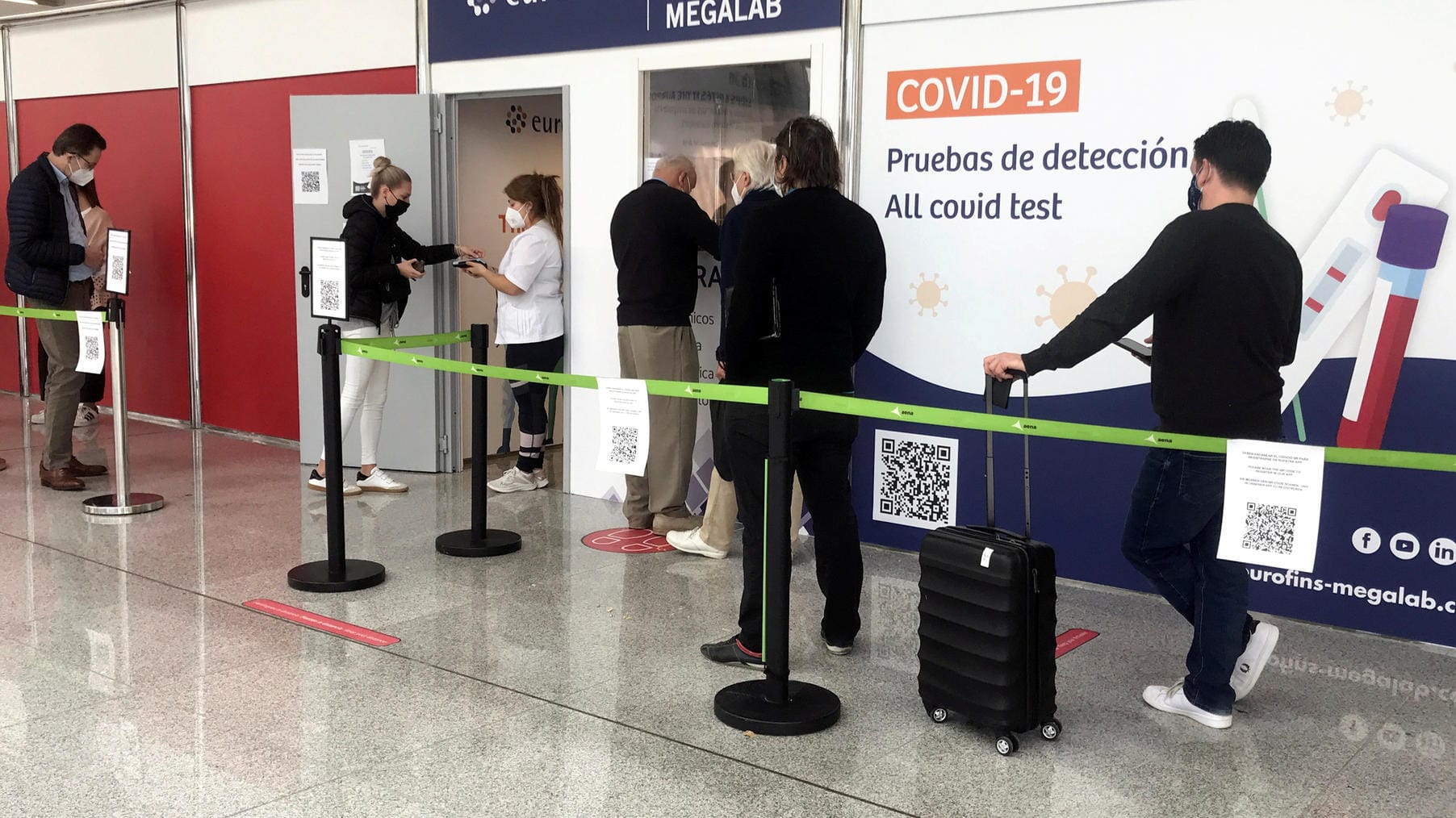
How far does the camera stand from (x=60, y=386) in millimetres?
6309

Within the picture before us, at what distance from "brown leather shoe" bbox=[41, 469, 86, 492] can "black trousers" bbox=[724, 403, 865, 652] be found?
4074 mm

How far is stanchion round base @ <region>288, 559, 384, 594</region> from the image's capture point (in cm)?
464

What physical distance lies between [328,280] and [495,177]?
210 cm

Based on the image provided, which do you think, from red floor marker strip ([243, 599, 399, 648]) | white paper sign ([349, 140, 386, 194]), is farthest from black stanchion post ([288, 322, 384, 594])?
white paper sign ([349, 140, 386, 194])

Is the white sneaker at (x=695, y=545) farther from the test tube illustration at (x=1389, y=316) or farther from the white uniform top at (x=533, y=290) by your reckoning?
the test tube illustration at (x=1389, y=316)

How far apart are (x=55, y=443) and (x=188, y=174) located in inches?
94.9

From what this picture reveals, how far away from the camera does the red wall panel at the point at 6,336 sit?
378 inches

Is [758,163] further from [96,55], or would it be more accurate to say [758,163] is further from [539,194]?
[96,55]

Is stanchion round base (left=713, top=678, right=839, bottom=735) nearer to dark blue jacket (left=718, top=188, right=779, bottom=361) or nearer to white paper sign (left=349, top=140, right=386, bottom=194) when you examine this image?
dark blue jacket (left=718, top=188, right=779, bottom=361)

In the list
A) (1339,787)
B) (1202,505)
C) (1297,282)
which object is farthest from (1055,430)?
(1339,787)

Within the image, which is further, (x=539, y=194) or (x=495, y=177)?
(x=495, y=177)

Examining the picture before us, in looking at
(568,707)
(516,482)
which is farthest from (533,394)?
(568,707)

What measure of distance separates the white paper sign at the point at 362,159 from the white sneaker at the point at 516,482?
1670 mm

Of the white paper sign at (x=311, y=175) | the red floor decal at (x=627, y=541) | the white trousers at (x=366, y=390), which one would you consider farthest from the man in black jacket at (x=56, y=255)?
the red floor decal at (x=627, y=541)
